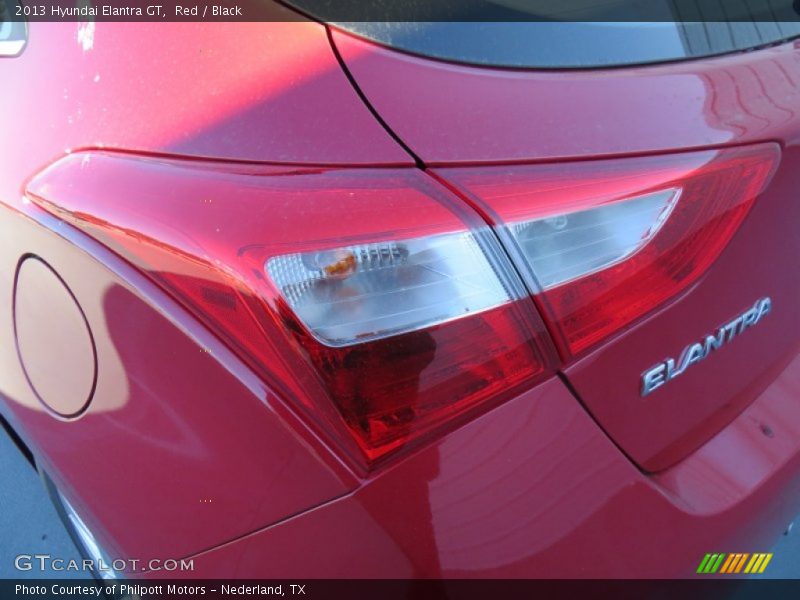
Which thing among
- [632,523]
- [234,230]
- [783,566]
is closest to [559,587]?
[632,523]

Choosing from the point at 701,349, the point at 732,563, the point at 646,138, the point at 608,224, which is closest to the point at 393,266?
the point at 608,224

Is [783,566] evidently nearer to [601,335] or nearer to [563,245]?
[601,335]

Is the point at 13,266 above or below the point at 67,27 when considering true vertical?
below

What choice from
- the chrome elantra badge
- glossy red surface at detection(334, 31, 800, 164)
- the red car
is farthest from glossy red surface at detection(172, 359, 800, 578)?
glossy red surface at detection(334, 31, 800, 164)

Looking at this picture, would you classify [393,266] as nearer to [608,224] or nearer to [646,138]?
[608,224]

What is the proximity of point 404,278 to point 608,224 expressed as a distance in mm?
288

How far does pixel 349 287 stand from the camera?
3.12 feet

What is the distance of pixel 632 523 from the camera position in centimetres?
111

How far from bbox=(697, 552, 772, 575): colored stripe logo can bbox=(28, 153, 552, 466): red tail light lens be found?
0.49 meters

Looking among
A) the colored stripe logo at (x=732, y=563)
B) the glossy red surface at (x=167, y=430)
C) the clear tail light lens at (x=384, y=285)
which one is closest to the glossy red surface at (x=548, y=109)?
the clear tail light lens at (x=384, y=285)

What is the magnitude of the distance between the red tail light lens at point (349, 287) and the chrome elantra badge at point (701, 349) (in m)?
0.20

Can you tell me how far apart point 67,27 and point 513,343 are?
2.90ft

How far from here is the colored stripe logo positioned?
122 centimetres

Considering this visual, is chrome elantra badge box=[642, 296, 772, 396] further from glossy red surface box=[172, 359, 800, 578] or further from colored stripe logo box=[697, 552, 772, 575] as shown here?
colored stripe logo box=[697, 552, 772, 575]
